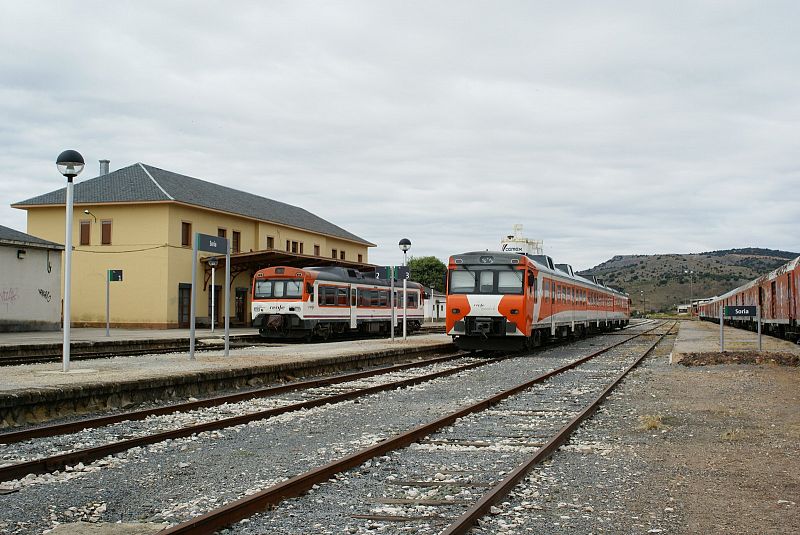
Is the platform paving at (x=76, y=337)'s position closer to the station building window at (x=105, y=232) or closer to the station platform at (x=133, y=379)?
the station platform at (x=133, y=379)

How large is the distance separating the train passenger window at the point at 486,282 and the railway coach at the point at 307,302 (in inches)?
344

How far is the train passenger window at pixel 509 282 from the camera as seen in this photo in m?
22.1

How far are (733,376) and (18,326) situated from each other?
89.5ft

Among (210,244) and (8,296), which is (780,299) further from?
(8,296)

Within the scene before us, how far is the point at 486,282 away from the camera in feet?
73.9

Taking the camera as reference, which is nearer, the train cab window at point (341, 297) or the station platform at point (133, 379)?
the station platform at point (133, 379)

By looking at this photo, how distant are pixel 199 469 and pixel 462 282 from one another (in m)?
16.4

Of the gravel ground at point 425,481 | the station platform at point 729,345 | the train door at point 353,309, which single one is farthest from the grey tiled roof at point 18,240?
the gravel ground at point 425,481

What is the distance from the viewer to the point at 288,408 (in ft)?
34.9

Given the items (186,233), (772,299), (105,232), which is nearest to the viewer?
(772,299)

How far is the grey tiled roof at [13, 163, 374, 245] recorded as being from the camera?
4147 centimetres

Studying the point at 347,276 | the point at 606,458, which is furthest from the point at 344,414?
the point at 347,276

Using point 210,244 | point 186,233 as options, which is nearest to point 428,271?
point 186,233

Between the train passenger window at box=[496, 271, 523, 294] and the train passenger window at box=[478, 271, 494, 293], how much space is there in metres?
0.22
